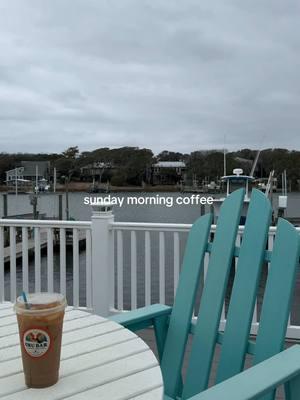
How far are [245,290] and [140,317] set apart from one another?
16.9 inches

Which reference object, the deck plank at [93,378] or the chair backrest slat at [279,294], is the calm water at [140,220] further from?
the deck plank at [93,378]

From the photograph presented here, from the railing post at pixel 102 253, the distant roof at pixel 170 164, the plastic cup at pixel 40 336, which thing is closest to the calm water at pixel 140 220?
the distant roof at pixel 170 164

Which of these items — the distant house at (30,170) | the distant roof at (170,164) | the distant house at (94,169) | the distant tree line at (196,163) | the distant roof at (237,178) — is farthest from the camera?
the distant house at (30,170)

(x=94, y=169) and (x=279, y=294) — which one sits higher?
(x=94, y=169)

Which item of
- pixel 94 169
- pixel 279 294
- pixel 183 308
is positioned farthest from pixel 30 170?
pixel 279 294

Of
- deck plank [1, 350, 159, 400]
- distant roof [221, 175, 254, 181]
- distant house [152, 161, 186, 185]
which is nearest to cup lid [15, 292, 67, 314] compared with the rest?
deck plank [1, 350, 159, 400]

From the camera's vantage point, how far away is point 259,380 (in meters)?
1.13

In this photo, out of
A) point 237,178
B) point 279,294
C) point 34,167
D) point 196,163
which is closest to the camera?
point 279,294

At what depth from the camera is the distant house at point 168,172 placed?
64.2ft

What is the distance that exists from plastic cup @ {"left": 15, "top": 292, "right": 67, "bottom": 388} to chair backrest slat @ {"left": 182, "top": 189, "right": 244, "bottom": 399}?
0.85m

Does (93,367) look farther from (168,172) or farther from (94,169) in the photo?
(168,172)

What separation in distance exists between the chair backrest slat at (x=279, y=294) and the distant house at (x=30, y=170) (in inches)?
892

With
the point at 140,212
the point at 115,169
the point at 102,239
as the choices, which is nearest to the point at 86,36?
the point at 115,169

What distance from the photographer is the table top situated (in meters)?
1.00
